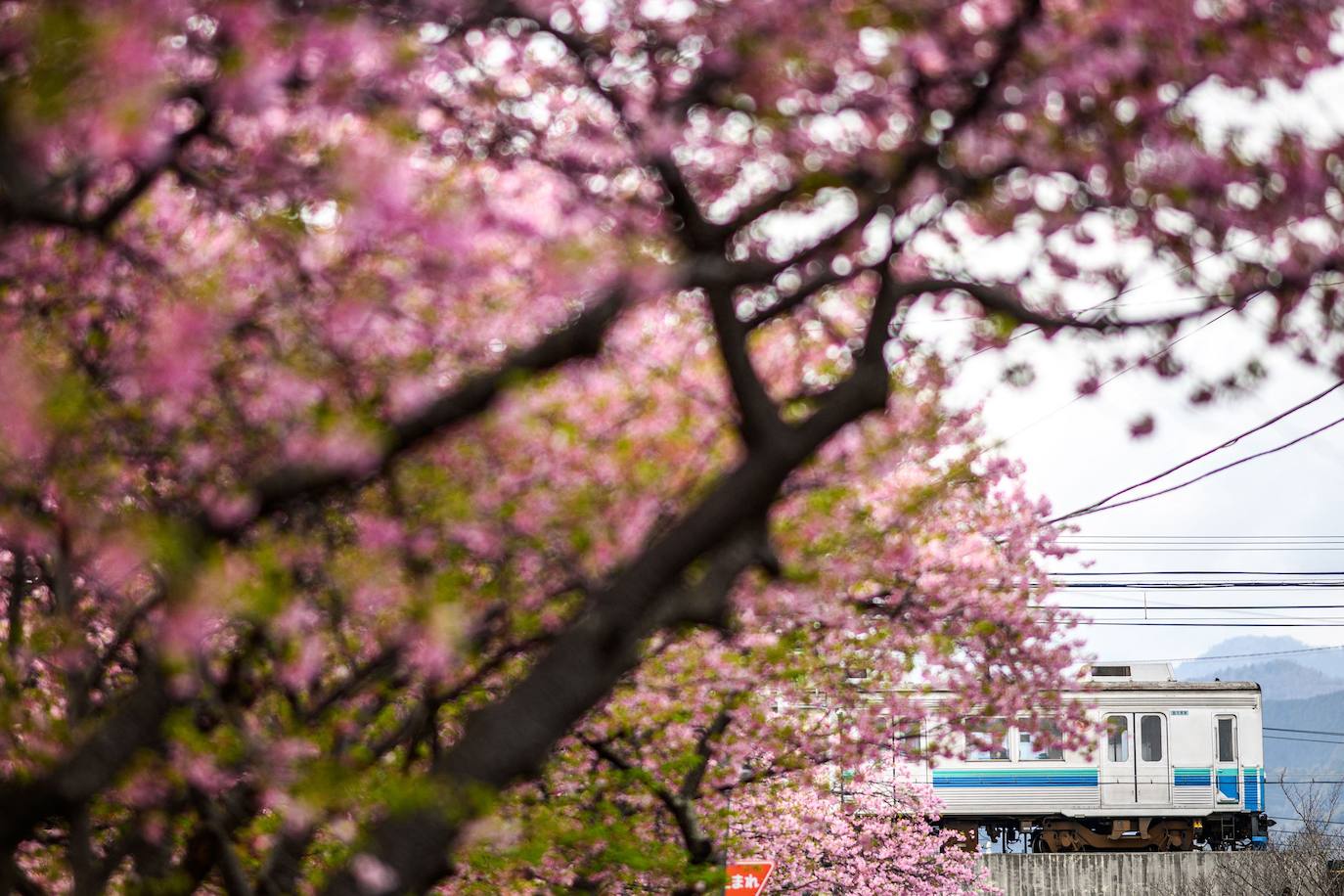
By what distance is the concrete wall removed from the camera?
2583 centimetres

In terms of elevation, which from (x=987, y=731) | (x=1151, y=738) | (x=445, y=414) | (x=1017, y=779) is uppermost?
(x=1151, y=738)

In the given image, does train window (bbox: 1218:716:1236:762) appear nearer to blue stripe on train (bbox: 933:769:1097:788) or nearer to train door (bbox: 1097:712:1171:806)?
train door (bbox: 1097:712:1171:806)

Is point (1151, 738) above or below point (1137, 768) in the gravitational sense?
above

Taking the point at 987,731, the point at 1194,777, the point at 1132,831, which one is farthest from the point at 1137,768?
the point at 987,731

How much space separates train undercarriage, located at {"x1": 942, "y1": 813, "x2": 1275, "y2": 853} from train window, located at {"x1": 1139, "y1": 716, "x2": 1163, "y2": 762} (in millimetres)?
1388

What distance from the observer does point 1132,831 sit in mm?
30453

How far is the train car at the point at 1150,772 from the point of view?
29.1 metres

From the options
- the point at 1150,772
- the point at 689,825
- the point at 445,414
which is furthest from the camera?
the point at 1150,772

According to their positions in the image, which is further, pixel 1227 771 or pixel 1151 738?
pixel 1151 738

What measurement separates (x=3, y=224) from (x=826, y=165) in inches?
91.3

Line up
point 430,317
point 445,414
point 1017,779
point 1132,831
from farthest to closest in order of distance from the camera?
point 1132,831 → point 1017,779 → point 430,317 → point 445,414

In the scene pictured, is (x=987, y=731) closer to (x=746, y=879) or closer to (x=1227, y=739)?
(x=746, y=879)

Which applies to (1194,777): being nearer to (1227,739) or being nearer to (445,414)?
(1227,739)

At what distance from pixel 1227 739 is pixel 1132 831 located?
284 centimetres
